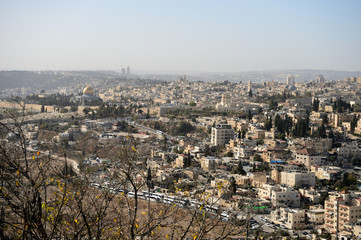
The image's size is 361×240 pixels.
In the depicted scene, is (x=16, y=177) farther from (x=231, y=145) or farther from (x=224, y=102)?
(x=224, y=102)

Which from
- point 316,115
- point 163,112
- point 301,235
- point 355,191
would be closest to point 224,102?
point 163,112

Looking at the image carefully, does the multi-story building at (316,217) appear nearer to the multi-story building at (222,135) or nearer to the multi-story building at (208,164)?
the multi-story building at (208,164)

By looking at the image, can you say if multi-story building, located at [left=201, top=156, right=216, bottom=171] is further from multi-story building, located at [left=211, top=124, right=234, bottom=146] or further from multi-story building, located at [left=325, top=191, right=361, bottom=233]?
multi-story building, located at [left=325, top=191, right=361, bottom=233]

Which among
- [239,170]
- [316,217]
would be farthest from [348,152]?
[316,217]

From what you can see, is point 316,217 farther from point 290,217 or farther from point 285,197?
point 285,197

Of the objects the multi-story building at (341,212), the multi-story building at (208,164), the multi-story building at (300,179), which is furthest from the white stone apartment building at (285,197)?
the multi-story building at (208,164)
